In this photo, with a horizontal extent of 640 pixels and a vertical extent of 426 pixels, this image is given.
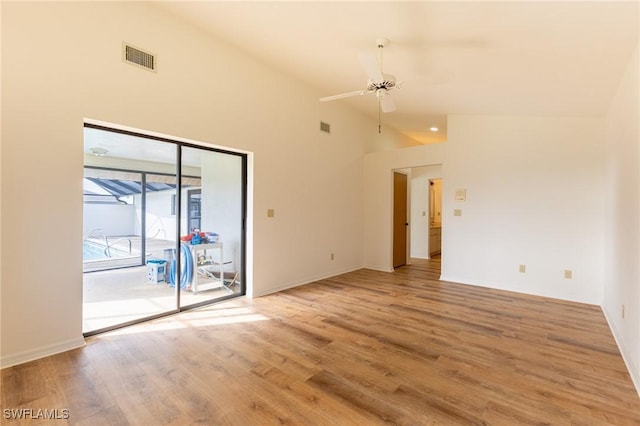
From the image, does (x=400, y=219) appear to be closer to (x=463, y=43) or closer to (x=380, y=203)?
(x=380, y=203)

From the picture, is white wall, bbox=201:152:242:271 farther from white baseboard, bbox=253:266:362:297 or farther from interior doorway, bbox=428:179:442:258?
interior doorway, bbox=428:179:442:258

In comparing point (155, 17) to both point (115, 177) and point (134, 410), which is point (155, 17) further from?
point (134, 410)

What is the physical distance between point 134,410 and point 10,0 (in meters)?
3.22

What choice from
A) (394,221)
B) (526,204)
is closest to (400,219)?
(394,221)

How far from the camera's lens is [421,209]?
8.02m

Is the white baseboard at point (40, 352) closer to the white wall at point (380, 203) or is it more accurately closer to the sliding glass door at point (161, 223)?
the sliding glass door at point (161, 223)

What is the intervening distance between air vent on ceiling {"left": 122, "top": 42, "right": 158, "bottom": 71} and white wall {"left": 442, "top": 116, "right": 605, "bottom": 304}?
15.2 feet

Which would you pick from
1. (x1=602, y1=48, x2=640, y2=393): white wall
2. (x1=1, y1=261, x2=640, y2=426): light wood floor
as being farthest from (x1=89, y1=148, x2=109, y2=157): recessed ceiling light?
(x1=602, y1=48, x2=640, y2=393): white wall

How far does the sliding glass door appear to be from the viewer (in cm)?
369

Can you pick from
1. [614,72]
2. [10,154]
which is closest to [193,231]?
[10,154]

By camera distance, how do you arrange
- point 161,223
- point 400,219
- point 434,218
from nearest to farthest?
point 161,223 → point 400,219 → point 434,218

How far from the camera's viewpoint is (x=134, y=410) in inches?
73.5

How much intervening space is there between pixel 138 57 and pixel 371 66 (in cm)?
239

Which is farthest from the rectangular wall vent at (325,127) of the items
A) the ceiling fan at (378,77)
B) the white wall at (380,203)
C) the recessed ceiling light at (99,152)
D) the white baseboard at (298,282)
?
the recessed ceiling light at (99,152)
